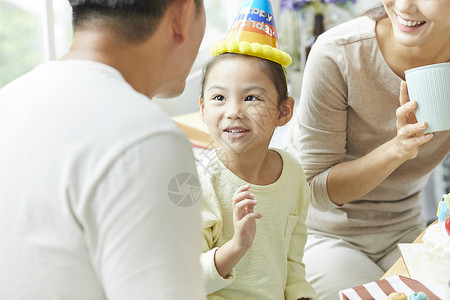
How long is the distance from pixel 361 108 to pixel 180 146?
3.00 ft

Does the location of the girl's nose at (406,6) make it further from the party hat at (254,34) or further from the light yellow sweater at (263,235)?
the light yellow sweater at (263,235)

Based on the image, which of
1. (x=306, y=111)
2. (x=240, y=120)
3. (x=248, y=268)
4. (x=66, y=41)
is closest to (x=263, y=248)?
(x=248, y=268)

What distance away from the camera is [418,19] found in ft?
4.15

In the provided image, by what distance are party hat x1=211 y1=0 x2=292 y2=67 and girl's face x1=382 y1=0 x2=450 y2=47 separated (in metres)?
0.30

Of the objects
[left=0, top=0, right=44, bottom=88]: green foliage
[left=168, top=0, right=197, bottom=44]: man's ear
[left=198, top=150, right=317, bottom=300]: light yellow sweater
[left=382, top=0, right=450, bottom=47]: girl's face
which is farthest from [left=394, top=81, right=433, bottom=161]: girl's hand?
[left=0, top=0, right=44, bottom=88]: green foliage

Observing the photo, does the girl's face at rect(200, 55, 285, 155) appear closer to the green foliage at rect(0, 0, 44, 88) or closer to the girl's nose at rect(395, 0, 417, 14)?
the girl's nose at rect(395, 0, 417, 14)

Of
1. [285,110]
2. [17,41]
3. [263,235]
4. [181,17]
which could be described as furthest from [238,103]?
[17,41]

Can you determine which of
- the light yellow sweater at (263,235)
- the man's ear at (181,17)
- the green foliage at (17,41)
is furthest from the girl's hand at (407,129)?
the green foliage at (17,41)

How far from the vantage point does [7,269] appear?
69cm

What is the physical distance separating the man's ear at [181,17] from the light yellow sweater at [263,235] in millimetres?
422

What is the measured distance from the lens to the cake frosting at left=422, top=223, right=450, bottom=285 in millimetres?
1047

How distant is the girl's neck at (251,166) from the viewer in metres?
1.18

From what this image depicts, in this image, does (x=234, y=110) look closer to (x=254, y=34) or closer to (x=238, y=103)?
(x=238, y=103)

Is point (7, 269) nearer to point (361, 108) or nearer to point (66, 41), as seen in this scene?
point (361, 108)
